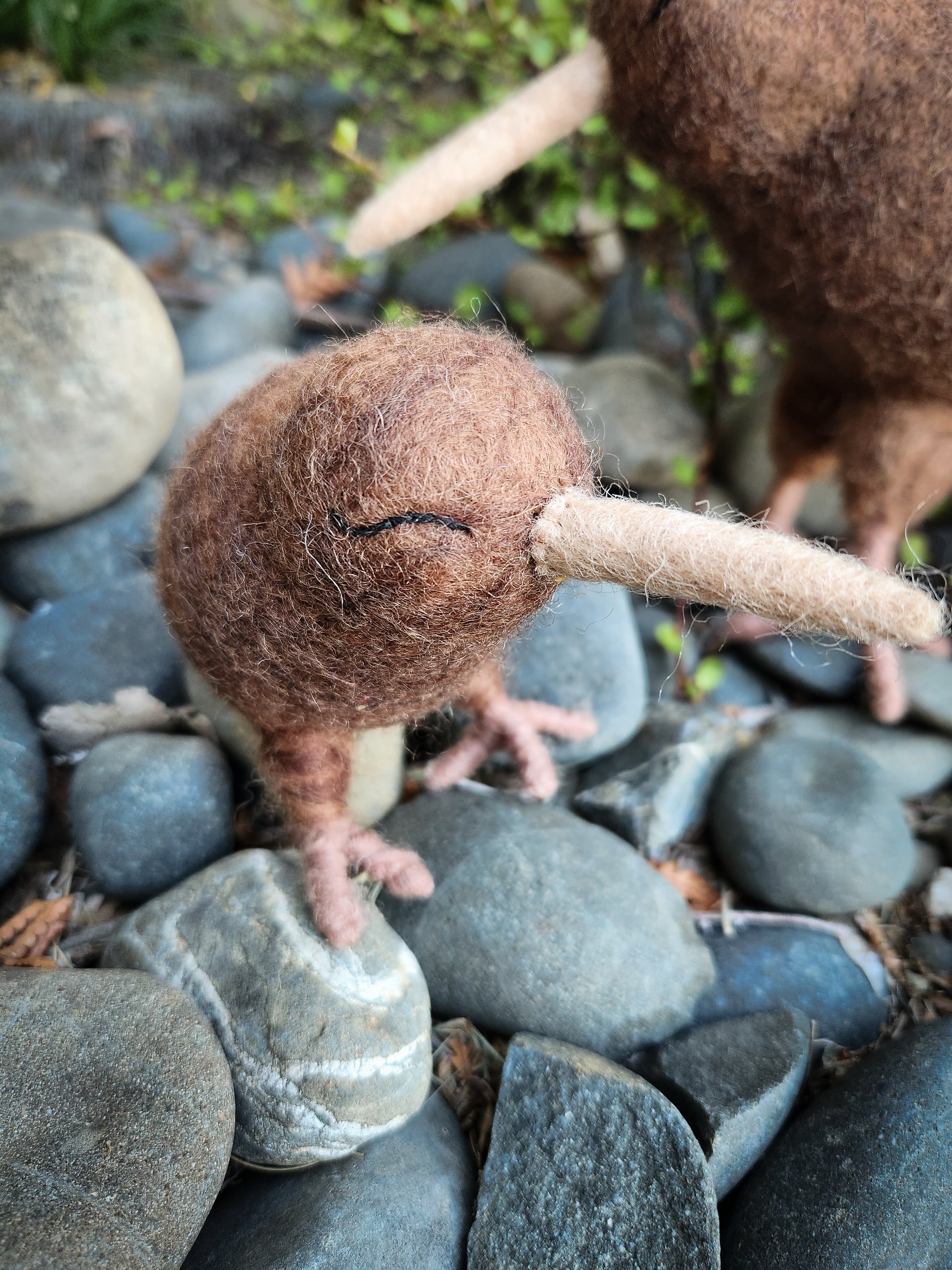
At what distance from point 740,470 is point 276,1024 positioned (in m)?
1.27

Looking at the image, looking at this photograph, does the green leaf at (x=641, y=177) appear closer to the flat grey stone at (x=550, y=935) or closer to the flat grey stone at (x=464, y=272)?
the flat grey stone at (x=464, y=272)

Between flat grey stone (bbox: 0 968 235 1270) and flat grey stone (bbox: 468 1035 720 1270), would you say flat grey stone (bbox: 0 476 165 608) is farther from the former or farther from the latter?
flat grey stone (bbox: 468 1035 720 1270)

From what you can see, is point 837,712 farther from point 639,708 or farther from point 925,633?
point 925,633

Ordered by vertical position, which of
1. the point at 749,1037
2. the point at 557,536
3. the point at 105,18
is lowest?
the point at 749,1037

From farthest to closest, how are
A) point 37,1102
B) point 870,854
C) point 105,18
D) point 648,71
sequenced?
point 105,18 → point 870,854 → point 648,71 → point 37,1102

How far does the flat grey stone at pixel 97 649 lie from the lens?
3.74 ft

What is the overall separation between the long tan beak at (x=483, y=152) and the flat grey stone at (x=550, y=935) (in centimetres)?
74

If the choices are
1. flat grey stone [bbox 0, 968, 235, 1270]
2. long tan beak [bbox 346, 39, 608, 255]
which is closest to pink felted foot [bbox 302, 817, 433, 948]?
flat grey stone [bbox 0, 968, 235, 1270]

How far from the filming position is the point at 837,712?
1.33m

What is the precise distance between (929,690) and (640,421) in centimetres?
68

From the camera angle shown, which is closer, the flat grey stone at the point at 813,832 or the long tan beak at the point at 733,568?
the long tan beak at the point at 733,568

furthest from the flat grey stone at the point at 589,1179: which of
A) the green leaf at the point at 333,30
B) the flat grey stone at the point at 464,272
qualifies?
the green leaf at the point at 333,30

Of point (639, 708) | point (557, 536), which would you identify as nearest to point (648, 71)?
point (557, 536)

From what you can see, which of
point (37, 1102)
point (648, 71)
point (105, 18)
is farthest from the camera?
point (105, 18)
